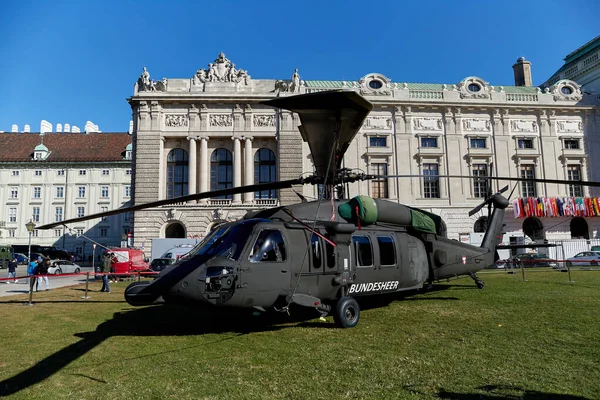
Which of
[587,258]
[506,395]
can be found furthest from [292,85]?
[506,395]

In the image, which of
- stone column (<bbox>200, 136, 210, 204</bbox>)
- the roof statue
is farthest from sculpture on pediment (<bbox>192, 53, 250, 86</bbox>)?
stone column (<bbox>200, 136, 210, 204</bbox>)

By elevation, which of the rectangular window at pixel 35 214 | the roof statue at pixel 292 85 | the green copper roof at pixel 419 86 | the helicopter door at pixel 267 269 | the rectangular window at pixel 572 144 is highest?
the green copper roof at pixel 419 86

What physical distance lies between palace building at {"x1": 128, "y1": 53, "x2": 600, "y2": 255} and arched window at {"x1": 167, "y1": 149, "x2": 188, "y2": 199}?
94mm

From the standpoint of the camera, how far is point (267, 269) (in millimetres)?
7785

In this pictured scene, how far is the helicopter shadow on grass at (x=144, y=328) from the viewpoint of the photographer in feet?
18.3

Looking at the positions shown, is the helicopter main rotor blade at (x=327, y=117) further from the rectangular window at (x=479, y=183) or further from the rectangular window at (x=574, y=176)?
the rectangular window at (x=574, y=176)

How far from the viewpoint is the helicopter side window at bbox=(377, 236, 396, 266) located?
399 inches

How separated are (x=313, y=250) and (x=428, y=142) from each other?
32.6 m

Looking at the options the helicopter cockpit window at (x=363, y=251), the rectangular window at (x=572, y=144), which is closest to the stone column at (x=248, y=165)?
the helicopter cockpit window at (x=363, y=251)

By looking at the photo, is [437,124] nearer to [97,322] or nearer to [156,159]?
[156,159]

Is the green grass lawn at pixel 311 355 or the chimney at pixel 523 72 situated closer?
the green grass lawn at pixel 311 355

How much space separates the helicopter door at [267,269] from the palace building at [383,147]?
26.9 meters

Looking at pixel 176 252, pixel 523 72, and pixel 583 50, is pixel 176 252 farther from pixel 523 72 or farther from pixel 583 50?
pixel 583 50

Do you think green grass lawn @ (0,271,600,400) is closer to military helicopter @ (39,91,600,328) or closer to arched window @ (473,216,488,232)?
military helicopter @ (39,91,600,328)
